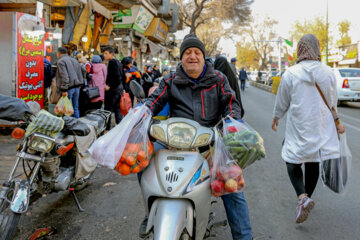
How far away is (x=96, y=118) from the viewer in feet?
15.0

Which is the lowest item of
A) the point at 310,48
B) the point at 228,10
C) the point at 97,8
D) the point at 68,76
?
the point at 68,76

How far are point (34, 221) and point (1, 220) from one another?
979 millimetres

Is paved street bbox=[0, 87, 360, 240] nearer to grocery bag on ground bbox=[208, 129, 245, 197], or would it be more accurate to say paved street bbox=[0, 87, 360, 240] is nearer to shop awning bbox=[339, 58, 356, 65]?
grocery bag on ground bbox=[208, 129, 245, 197]

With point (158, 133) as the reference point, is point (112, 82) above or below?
above

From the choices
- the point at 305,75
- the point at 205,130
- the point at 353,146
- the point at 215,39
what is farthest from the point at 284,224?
the point at 215,39

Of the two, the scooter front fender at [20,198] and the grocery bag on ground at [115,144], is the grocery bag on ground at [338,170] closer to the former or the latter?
the grocery bag on ground at [115,144]

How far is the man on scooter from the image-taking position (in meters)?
2.66

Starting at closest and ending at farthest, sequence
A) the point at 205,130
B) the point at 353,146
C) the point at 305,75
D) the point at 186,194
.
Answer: the point at 186,194 < the point at 205,130 < the point at 305,75 < the point at 353,146

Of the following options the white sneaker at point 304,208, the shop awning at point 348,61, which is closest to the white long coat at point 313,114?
the white sneaker at point 304,208

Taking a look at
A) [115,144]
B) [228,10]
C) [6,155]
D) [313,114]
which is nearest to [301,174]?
[313,114]

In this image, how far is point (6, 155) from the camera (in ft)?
21.0

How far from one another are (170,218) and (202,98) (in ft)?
3.38

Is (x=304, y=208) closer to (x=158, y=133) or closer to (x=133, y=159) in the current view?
(x=158, y=133)

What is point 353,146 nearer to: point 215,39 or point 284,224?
point 284,224
